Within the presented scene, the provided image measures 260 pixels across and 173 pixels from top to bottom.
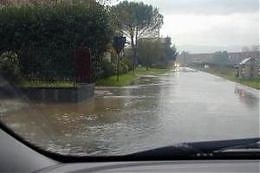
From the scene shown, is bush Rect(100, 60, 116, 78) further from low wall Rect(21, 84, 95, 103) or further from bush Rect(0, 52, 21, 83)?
low wall Rect(21, 84, 95, 103)

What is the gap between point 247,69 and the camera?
1353 inches

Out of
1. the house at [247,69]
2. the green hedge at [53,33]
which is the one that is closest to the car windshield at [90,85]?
the green hedge at [53,33]

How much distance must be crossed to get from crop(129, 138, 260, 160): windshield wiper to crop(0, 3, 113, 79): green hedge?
49.6 feet

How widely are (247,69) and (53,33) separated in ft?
54.0

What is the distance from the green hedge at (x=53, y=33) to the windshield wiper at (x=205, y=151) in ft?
49.6

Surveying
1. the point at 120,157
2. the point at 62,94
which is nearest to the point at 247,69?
the point at 62,94

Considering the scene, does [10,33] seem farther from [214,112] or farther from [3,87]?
[3,87]

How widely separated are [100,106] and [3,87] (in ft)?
33.9

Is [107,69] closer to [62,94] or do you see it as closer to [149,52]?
[62,94]

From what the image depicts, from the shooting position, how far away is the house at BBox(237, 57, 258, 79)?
31.5m

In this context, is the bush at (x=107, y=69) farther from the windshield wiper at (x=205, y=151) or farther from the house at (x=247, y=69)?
the windshield wiper at (x=205, y=151)

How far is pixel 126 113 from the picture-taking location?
12727 millimetres

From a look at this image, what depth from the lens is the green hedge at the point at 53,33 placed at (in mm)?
18922

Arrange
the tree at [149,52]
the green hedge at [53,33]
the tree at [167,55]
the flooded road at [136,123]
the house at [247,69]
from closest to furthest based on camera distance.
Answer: the flooded road at [136,123] → the green hedge at [53,33] → the house at [247,69] → the tree at [149,52] → the tree at [167,55]
